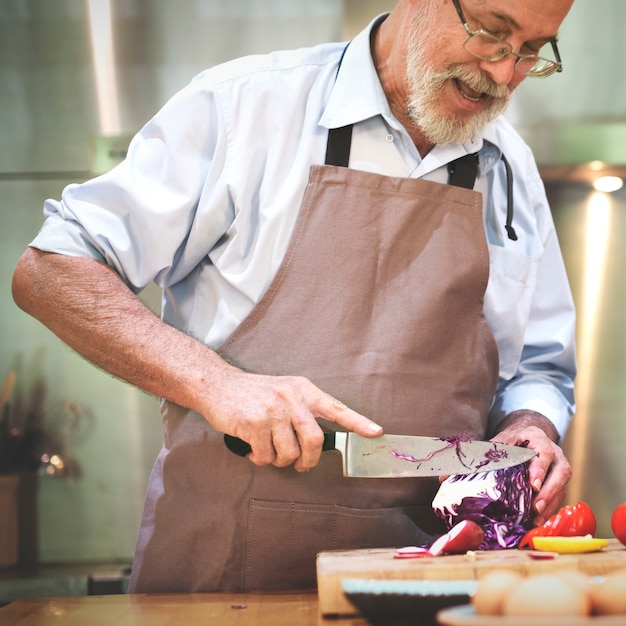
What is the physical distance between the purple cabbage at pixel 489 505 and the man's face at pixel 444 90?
692 millimetres

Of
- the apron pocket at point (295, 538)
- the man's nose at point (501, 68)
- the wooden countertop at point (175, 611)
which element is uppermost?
the man's nose at point (501, 68)

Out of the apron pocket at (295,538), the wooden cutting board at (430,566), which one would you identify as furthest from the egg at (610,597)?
the apron pocket at (295,538)

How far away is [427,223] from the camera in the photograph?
5.57 ft

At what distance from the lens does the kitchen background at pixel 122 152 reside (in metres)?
2.68

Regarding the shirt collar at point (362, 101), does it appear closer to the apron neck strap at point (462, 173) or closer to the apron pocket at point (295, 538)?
the apron neck strap at point (462, 173)

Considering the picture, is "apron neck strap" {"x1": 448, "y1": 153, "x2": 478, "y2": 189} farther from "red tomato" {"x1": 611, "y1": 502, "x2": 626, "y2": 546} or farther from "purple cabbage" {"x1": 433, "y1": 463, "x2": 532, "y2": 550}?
"red tomato" {"x1": 611, "y1": 502, "x2": 626, "y2": 546}

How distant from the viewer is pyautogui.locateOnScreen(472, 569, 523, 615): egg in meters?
0.90

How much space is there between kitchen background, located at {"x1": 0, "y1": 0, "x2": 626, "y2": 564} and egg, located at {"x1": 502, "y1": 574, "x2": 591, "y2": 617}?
1936mm

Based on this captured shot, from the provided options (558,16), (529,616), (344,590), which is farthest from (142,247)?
(529,616)

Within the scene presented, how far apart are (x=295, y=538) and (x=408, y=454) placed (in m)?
0.26

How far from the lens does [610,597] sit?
869 mm

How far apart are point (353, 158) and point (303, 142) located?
0.35ft

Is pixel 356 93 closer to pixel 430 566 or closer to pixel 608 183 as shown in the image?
pixel 430 566

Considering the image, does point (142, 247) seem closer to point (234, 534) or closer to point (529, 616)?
point (234, 534)
